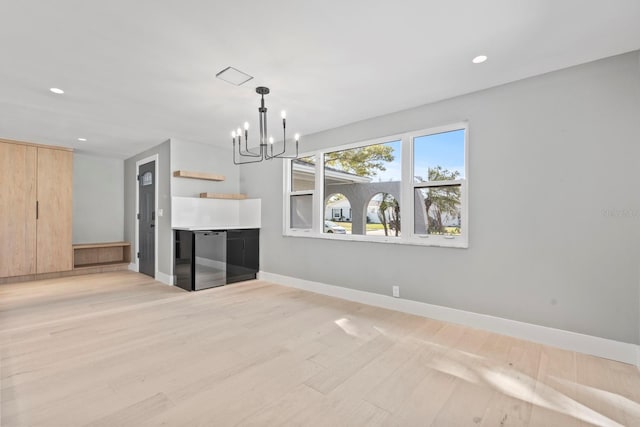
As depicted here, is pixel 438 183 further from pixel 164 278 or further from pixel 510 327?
pixel 164 278

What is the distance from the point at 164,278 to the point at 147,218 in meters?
1.34

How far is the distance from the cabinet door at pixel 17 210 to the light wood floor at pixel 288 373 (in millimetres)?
1991

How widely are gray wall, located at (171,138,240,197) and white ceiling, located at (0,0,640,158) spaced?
140cm

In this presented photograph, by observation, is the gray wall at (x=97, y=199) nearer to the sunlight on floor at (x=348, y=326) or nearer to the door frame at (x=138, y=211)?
the door frame at (x=138, y=211)

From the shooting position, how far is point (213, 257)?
15.1 ft

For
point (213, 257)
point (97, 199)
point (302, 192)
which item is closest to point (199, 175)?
point (213, 257)

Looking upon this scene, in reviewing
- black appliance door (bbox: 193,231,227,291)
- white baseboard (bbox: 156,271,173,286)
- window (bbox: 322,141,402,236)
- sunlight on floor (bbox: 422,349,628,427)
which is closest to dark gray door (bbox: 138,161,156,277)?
white baseboard (bbox: 156,271,173,286)

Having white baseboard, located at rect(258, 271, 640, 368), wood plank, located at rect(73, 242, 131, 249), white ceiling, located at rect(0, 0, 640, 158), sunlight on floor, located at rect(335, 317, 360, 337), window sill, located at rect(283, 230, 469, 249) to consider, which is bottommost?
sunlight on floor, located at rect(335, 317, 360, 337)

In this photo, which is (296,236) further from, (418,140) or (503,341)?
(503,341)

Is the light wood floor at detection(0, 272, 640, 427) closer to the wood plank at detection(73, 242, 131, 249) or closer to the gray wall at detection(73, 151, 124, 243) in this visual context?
the wood plank at detection(73, 242, 131, 249)

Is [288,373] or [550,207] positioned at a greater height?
[550,207]

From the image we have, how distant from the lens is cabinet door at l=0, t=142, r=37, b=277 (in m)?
4.73

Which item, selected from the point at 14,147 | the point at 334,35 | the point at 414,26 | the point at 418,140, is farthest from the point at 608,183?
the point at 14,147

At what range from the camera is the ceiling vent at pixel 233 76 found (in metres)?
2.54
